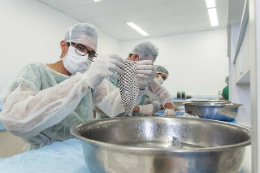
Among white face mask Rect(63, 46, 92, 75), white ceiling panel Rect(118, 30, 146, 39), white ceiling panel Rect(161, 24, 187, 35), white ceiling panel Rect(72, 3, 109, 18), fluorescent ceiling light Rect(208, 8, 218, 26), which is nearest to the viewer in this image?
white face mask Rect(63, 46, 92, 75)

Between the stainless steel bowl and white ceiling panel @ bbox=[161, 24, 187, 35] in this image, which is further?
white ceiling panel @ bbox=[161, 24, 187, 35]

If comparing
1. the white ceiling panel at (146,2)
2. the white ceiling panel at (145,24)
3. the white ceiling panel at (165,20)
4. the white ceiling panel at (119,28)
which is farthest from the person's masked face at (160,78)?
the white ceiling panel at (119,28)

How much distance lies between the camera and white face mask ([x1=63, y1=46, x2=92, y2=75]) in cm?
119

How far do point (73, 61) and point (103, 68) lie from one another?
416mm

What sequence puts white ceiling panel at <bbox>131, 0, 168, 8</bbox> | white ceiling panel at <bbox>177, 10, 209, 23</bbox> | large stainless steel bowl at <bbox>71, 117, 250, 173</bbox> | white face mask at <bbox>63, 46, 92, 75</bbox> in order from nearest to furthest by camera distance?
large stainless steel bowl at <bbox>71, 117, 250, 173</bbox>, white face mask at <bbox>63, 46, 92, 75</bbox>, white ceiling panel at <bbox>131, 0, 168, 8</bbox>, white ceiling panel at <bbox>177, 10, 209, 23</bbox>

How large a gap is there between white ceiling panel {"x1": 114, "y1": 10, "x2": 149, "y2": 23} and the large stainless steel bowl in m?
3.23

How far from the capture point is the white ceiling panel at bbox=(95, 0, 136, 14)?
3131mm

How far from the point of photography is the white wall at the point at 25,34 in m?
2.62

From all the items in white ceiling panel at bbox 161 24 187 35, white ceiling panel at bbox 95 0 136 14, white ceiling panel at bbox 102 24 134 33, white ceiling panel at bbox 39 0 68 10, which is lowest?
white ceiling panel at bbox 39 0 68 10

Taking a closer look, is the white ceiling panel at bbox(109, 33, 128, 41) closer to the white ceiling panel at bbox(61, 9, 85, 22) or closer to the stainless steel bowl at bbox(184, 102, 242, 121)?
the white ceiling panel at bbox(61, 9, 85, 22)

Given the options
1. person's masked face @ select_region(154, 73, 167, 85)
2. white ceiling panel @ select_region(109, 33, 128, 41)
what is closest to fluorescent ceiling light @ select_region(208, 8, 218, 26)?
person's masked face @ select_region(154, 73, 167, 85)

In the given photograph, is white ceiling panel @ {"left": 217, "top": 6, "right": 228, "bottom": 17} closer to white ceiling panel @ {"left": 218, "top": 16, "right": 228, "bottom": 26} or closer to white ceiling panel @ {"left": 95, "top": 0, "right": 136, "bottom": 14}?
white ceiling panel @ {"left": 218, "top": 16, "right": 228, "bottom": 26}

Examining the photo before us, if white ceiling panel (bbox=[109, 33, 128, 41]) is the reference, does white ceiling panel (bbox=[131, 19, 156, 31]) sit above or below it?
below

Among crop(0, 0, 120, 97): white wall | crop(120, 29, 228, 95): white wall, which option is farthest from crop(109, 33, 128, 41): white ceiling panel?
crop(0, 0, 120, 97): white wall
